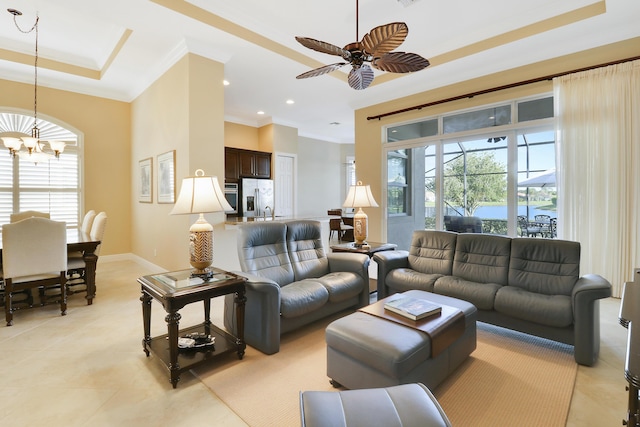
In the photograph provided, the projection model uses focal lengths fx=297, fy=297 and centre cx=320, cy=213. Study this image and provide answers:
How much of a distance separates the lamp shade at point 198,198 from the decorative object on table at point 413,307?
1520mm

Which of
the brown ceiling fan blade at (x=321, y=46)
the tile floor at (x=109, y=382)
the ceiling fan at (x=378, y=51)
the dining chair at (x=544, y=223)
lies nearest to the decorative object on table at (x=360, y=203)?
the ceiling fan at (x=378, y=51)

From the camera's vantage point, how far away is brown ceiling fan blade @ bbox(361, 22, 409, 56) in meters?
2.01

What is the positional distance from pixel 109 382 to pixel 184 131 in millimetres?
3033

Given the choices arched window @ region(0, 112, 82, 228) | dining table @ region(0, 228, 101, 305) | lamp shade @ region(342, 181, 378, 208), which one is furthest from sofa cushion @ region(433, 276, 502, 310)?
arched window @ region(0, 112, 82, 228)

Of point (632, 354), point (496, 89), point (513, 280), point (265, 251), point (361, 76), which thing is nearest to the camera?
point (632, 354)

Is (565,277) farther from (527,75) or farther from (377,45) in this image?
(527,75)

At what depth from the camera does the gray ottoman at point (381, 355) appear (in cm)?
168

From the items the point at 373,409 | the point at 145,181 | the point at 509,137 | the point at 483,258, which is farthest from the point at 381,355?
the point at 145,181

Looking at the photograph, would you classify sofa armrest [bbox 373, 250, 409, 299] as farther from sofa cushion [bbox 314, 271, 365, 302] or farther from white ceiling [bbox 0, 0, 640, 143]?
white ceiling [bbox 0, 0, 640, 143]

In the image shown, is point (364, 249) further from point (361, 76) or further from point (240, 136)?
point (240, 136)

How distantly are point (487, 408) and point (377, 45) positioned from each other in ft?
8.30

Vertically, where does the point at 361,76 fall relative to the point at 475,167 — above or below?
above

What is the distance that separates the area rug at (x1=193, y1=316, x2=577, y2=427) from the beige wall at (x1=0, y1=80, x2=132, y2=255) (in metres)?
4.81

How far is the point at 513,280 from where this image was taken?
9.41 ft
